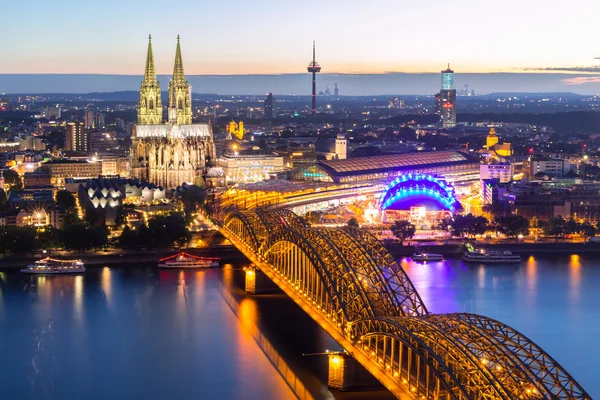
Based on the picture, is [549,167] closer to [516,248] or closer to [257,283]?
[516,248]

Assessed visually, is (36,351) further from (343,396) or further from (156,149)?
(156,149)

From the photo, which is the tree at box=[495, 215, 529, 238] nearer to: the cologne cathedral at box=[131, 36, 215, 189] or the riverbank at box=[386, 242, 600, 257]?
the riverbank at box=[386, 242, 600, 257]

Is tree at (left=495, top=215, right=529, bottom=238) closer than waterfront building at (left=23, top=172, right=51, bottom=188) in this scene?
Yes

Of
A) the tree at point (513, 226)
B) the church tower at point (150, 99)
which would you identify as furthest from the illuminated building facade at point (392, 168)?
the tree at point (513, 226)

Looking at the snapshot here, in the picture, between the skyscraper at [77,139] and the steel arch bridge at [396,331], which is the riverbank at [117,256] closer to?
the steel arch bridge at [396,331]

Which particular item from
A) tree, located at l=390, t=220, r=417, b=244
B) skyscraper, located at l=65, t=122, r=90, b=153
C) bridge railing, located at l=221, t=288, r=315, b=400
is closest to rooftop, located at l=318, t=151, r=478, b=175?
tree, located at l=390, t=220, r=417, b=244

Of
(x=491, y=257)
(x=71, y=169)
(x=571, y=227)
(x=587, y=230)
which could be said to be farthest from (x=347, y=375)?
(x=71, y=169)

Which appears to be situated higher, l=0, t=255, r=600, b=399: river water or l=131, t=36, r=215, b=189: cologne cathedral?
l=131, t=36, r=215, b=189: cologne cathedral
